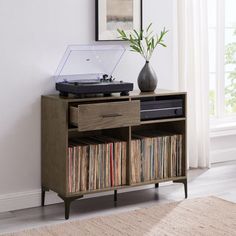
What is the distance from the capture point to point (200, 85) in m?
5.06

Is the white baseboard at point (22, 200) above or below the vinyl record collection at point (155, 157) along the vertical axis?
below

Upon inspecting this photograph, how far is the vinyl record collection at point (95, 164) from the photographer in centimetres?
379

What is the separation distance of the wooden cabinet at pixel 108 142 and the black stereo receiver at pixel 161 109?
28 millimetres

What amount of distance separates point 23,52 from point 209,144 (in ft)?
6.24

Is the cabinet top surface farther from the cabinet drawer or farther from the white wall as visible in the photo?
the white wall

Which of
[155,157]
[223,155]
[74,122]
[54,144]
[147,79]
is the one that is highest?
[147,79]

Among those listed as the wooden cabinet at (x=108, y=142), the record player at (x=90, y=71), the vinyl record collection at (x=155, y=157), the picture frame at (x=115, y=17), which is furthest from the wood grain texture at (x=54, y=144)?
the picture frame at (x=115, y=17)

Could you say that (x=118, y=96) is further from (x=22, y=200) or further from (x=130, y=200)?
(x=22, y=200)

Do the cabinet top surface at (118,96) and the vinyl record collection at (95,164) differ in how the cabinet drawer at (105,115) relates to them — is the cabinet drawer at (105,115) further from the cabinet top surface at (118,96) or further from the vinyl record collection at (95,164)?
the vinyl record collection at (95,164)

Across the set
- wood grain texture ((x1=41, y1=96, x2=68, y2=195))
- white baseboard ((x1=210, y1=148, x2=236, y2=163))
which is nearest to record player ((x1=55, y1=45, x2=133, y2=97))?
wood grain texture ((x1=41, y1=96, x2=68, y2=195))

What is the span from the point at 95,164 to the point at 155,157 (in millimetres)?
460

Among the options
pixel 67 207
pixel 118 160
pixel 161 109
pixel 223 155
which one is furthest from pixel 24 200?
pixel 223 155

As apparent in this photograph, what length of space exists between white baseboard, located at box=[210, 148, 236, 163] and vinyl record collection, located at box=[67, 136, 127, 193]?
150 cm

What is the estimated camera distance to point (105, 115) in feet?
12.4
